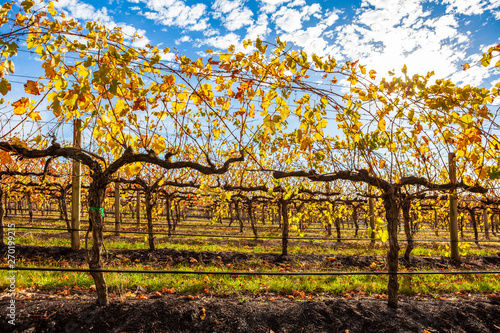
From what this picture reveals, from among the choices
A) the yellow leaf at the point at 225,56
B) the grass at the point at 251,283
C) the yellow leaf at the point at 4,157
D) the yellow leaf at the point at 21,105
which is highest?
the yellow leaf at the point at 225,56

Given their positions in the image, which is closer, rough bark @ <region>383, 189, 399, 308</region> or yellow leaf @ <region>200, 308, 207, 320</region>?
yellow leaf @ <region>200, 308, 207, 320</region>

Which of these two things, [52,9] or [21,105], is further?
[52,9]

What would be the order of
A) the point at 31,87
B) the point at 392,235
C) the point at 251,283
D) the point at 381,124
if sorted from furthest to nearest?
the point at 251,283
the point at 392,235
the point at 381,124
the point at 31,87

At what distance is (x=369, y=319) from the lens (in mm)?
3426

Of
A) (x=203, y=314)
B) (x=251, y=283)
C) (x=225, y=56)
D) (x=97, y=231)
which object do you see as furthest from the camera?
(x=251, y=283)

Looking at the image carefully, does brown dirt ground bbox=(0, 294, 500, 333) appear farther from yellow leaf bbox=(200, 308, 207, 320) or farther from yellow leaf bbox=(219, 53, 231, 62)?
yellow leaf bbox=(219, 53, 231, 62)

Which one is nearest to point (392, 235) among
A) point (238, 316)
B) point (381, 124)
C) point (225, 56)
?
point (381, 124)

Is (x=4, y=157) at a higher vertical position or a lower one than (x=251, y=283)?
higher

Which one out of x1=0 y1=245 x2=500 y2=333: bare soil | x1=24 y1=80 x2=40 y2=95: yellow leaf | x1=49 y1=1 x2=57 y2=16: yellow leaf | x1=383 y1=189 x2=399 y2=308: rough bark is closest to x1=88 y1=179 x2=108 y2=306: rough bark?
x1=0 y1=245 x2=500 y2=333: bare soil

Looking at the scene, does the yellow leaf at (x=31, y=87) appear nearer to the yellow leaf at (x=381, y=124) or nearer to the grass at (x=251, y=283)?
the grass at (x=251, y=283)

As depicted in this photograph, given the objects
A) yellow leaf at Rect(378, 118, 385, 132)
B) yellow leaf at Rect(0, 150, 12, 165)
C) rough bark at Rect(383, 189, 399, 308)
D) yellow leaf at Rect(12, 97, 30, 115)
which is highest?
yellow leaf at Rect(12, 97, 30, 115)

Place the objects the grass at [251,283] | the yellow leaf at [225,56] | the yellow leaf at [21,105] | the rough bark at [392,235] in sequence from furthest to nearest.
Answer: the grass at [251,283] → the rough bark at [392,235] → the yellow leaf at [225,56] → the yellow leaf at [21,105]

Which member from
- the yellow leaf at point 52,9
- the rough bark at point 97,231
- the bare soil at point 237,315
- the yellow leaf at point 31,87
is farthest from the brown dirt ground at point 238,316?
the yellow leaf at point 52,9

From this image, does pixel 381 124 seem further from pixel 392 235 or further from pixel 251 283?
pixel 251 283
